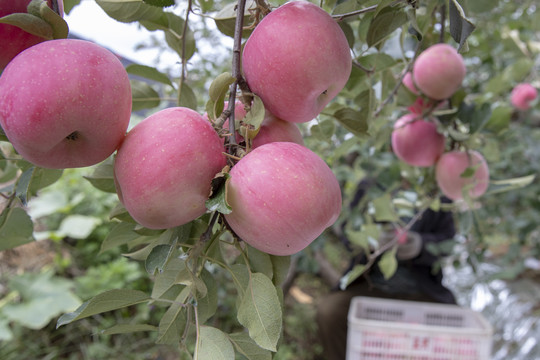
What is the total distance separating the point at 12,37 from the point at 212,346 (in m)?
0.30

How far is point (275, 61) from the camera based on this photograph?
1.15 feet

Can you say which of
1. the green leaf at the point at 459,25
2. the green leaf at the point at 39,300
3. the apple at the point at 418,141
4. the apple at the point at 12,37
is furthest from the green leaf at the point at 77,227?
the green leaf at the point at 459,25

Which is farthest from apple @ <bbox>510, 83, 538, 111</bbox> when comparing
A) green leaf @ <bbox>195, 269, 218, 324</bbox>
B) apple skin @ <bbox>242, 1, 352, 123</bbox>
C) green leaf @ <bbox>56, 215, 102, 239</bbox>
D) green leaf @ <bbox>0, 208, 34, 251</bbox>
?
green leaf @ <bbox>56, 215, 102, 239</bbox>

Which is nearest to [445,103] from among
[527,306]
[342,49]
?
[342,49]

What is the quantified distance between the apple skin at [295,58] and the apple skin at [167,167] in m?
0.07

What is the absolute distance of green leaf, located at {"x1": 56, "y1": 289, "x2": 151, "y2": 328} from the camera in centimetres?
30

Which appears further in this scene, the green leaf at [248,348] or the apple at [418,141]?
the apple at [418,141]

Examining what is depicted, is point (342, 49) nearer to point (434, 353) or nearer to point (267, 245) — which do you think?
point (267, 245)

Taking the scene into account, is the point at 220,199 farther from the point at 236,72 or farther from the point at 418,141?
the point at 418,141

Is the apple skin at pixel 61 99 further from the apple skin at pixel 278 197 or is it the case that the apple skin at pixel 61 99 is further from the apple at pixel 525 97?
the apple at pixel 525 97

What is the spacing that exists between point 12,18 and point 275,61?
20 cm

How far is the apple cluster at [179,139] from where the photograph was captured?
11.5 inches

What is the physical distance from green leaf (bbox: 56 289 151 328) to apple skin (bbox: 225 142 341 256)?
0.36 feet

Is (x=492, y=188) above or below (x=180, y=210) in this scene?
below
